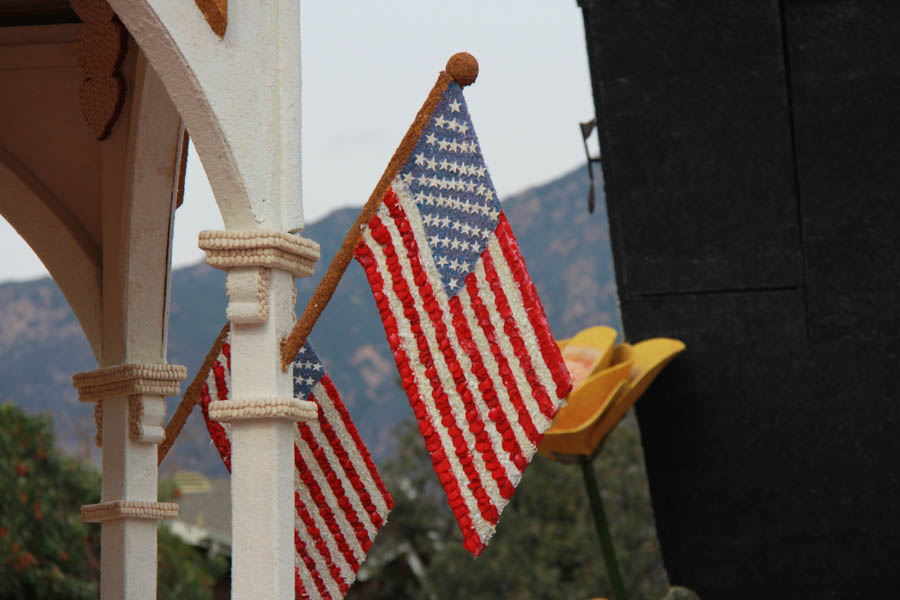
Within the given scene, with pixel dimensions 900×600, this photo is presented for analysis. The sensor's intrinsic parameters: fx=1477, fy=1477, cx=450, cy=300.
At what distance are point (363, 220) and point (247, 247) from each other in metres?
0.45

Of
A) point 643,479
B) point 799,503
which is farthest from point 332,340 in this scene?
point 799,503

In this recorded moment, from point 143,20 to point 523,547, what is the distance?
25914 mm

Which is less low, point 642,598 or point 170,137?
point 170,137

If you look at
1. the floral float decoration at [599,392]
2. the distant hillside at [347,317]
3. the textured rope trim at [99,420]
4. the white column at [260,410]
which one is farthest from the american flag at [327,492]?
the distant hillside at [347,317]

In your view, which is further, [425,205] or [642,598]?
[642,598]

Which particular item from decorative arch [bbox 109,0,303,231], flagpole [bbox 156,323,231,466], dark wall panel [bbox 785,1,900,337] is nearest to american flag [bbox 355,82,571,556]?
decorative arch [bbox 109,0,303,231]

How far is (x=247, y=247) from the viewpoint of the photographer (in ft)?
18.3

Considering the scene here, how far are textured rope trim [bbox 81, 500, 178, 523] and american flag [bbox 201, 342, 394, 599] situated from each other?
0.68 metres

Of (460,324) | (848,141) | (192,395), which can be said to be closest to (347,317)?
(848,141)

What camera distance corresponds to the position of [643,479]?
104 feet

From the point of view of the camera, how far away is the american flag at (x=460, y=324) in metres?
5.58

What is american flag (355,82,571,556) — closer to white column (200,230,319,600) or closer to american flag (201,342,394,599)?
white column (200,230,319,600)

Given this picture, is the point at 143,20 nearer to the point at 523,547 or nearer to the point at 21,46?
the point at 21,46

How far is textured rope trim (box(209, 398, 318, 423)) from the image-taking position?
18.1 ft
